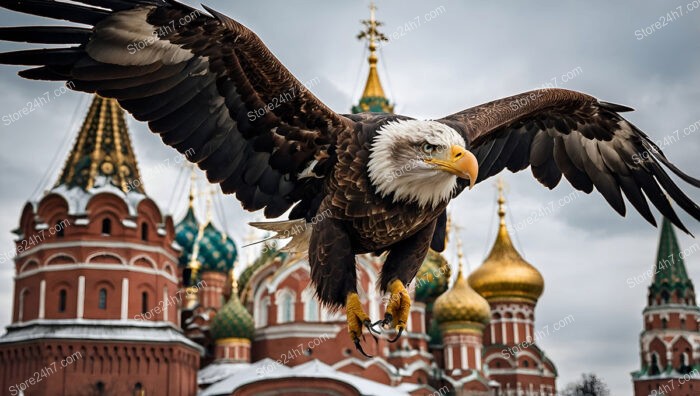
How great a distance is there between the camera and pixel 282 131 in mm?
5223

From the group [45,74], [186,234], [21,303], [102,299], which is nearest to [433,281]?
[186,234]

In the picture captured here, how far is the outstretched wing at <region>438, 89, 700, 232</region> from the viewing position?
5.97 m

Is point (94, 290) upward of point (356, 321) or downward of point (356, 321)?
upward

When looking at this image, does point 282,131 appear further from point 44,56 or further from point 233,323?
point 233,323

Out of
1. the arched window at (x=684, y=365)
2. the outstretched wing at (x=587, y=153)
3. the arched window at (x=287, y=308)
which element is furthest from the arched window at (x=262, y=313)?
the outstretched wing at (x=587, y=153)

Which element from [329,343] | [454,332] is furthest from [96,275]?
[454,332]

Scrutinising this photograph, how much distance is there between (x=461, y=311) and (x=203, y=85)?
2928cm

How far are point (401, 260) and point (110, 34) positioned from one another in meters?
1.75

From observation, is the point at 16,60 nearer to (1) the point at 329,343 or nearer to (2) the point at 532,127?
(2) the point at 532,127

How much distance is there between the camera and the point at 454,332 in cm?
3409

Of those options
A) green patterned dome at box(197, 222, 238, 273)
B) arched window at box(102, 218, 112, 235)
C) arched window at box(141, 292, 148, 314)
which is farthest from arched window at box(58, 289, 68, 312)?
green patterned dome at box(197, 222, 238, 273)

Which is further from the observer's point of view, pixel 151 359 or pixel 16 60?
pixel 151 359

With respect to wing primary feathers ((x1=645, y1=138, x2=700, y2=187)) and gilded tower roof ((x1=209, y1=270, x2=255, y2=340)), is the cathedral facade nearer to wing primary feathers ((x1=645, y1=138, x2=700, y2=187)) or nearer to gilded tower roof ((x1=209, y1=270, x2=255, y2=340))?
gilded tower roof ((x1=209, y1=270, x2=255, y2=340))

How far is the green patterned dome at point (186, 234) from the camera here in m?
36.9
